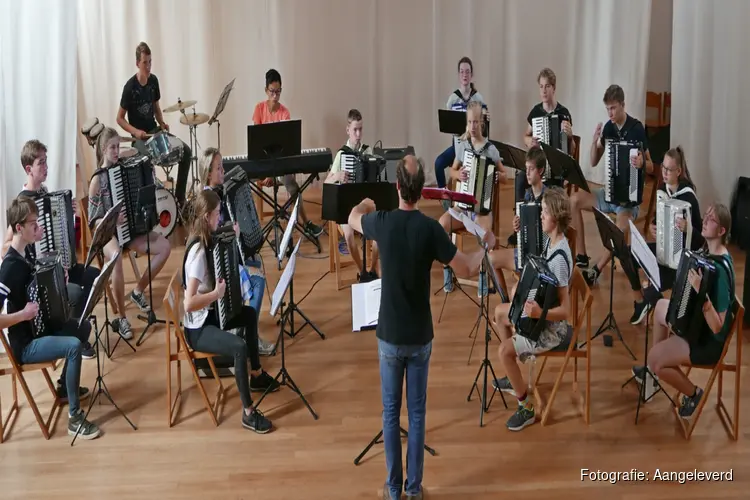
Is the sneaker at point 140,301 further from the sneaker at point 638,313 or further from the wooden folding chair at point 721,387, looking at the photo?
the wooden folding chair at point 721,387

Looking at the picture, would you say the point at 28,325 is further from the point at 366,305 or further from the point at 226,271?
the point at 366,305

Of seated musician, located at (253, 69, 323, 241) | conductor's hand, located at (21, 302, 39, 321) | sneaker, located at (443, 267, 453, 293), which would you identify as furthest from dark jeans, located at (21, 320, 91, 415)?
seated musician, located at (253, 69, 323, 241)

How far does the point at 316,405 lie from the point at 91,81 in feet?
19.4

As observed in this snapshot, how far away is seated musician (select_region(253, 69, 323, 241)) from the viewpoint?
9.29m

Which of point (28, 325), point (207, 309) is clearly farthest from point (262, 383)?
point (28, 325)

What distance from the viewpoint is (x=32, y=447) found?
5648 millimetres

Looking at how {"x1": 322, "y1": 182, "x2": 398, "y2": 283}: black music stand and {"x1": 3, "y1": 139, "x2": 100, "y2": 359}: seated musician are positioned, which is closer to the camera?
{"x1": 322, "y1": 182, "x2": 398, "y2": 283}: black music stand

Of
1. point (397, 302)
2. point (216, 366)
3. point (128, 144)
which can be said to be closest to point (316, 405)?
point (216, 366)

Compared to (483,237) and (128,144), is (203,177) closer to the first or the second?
(483,237)

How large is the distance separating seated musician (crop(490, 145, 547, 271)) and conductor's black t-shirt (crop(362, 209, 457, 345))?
2.28 metres

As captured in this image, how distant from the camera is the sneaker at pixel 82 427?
5738mm

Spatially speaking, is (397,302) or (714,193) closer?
(397,302)

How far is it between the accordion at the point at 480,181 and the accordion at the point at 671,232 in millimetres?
1414

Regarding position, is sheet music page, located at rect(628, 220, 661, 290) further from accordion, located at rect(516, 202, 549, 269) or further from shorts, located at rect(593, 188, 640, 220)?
shorts, located at rect(593, 188, 640, 220)
